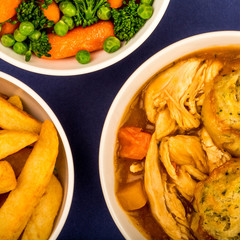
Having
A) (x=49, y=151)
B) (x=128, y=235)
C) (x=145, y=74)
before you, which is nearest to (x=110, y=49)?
(x=145, y=74)

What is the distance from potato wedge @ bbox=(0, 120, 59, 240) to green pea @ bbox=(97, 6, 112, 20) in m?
0.68

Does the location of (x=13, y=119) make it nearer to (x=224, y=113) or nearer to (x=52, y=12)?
(x=52, y=12)

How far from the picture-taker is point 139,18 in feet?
6.36

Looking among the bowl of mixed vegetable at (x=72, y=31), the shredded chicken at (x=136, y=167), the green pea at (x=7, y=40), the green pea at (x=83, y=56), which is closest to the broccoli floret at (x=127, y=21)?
the bowl of mixed vegetable at (x=72, y=31)

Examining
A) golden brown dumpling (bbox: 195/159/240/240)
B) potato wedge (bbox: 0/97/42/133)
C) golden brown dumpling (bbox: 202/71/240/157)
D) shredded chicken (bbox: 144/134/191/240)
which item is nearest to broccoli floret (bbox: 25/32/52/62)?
potato wedge (bbox: 0/97/42/133)

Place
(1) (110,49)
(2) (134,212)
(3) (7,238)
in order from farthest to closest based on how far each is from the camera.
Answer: (2) (134,212), (1) (110,49), (3) (7,238)

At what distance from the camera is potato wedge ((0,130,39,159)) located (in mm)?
1670

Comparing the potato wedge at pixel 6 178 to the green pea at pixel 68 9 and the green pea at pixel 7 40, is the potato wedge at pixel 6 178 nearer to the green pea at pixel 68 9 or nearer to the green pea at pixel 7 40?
the green pea at pixel 7 40

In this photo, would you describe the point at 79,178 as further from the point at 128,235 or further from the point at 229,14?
the point at 229,14

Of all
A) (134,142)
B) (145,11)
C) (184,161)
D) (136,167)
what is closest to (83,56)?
(145,11)

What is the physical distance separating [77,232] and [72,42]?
107 centimetres

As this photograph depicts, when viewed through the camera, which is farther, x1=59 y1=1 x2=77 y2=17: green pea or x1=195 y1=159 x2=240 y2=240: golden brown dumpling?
x1=59 y1=1 x2=77 y2=17: green pea

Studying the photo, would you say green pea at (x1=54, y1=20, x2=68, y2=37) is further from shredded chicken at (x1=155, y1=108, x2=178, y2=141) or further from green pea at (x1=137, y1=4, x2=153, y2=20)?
shredded chicken at (x1=155, y1=108, x2=178, y2=141)

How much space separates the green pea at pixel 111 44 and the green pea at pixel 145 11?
0.54 ft
